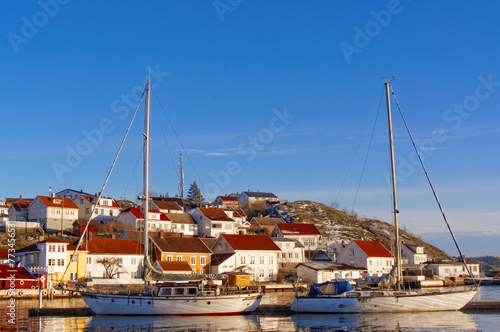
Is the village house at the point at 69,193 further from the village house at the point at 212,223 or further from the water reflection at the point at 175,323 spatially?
the water reflection at the point at 175,323

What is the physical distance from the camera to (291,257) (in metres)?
98.2

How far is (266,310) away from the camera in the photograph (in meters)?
43.3

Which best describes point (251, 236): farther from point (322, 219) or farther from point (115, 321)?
point (322, 219)

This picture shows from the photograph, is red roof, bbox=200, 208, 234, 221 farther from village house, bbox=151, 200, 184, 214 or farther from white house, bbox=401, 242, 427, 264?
white house, bbox=401, 242, 427, 264

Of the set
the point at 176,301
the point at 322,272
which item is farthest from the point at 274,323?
the point at 322,272

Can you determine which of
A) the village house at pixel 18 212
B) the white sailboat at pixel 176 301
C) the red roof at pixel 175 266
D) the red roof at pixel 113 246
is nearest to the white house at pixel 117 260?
the red roof at pixel 113 246

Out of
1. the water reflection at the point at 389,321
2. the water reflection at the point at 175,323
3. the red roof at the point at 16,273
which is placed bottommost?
the water reflection at the point at 389,321

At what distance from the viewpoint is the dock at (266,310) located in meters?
40.6

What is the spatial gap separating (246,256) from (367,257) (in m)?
20.8

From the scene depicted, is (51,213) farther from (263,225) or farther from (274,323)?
(274,323)

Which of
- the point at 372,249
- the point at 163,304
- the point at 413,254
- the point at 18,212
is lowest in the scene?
the point at 163,304

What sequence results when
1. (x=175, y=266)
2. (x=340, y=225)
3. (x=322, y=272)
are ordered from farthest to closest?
(x=340, y=225) < (x=322, y=272) < (x=175, y=266)

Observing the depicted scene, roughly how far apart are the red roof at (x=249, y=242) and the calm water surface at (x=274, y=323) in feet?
131

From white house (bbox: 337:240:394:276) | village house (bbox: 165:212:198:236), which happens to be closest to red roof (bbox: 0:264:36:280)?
village house (bbox: 165:212:198:236)
